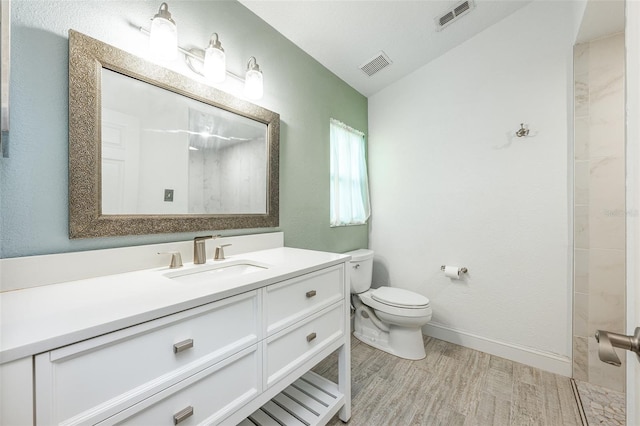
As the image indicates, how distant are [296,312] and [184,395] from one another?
463 mm

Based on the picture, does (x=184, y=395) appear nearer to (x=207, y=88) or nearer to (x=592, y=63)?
(x=207, y=88)

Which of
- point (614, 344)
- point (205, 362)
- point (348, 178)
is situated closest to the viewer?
point (614, 344)

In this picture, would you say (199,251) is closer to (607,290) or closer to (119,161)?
(119,161)

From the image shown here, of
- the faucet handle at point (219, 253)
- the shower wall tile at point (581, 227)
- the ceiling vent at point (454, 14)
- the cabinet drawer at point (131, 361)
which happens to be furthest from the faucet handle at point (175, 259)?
the shower wall tile at point (581, 227)

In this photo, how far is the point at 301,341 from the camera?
113 centimetres

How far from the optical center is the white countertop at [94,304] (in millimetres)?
542

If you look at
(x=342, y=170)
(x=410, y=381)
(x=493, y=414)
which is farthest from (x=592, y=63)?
(x=410, y=381)

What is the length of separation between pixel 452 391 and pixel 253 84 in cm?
217

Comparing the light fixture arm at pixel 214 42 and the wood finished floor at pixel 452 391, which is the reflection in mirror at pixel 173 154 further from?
the wood finished floor at pixel 452 391

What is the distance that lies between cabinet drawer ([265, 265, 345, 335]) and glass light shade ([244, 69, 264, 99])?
3.42 ft

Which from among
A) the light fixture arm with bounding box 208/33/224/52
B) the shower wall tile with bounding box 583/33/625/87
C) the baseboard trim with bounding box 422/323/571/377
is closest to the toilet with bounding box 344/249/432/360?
the baseboard trim with bounding box 422/323/571/377

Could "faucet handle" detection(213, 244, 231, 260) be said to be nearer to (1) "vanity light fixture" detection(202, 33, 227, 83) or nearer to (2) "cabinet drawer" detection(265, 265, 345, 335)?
(2) "cabinet drawer" detection(265, 265, 345, 335)

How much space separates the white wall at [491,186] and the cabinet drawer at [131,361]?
1.90 meters

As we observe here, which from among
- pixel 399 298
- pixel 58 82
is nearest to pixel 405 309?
pixel 399 298
